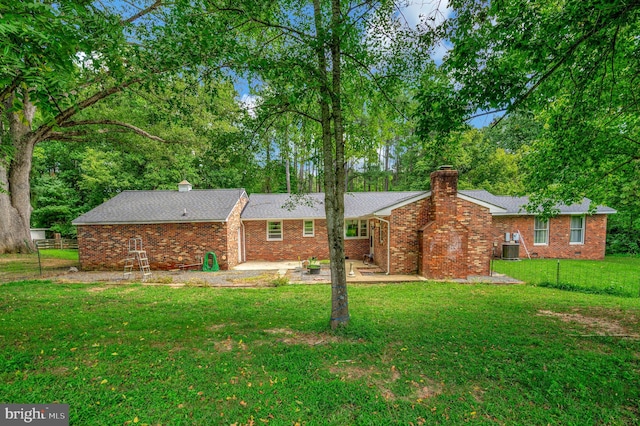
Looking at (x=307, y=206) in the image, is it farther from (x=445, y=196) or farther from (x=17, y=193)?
(x=17, y=193)

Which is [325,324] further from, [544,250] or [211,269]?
[544,250]

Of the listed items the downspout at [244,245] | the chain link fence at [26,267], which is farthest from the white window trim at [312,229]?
the chain link fence at [26,267]

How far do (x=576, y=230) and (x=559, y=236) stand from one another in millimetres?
1034

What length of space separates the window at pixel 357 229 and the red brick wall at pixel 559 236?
712 cm

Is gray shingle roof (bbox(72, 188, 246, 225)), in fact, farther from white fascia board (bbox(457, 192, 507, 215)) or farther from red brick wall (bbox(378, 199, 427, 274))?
white fascia board (bbox(457, 192, 507, 215))

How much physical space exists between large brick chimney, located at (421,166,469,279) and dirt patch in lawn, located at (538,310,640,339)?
336cm

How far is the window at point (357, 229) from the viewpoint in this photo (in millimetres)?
14969

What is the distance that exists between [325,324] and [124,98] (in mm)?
13134

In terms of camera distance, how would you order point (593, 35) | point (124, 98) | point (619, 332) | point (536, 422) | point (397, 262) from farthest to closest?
point (124, 98), point (397, 262), point (619, 332), point (593, 35), point (536, 422)

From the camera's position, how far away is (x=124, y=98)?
12031 millimetres

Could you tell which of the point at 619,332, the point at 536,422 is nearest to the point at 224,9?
the point at 536,422

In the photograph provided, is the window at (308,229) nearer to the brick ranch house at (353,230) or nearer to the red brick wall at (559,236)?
the brick ranch house at (353,230)

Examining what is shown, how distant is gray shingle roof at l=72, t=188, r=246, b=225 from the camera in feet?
40.2

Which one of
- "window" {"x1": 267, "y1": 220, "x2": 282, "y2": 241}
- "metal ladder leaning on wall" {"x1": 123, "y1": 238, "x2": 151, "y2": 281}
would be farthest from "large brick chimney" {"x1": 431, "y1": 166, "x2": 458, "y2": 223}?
"metal ladder leaning on wall" {"x1": 123, "y1": 238, "x2": 151, "y2": 281}
